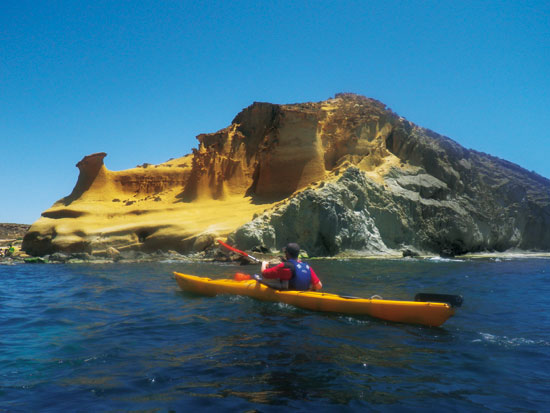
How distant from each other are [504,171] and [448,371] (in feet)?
117

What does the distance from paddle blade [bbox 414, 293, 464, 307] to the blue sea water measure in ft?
1.29

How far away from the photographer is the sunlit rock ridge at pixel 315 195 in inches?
936

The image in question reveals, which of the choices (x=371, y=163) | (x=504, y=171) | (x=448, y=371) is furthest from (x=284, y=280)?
(x=504, y=171)

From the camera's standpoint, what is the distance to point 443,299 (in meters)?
6.07

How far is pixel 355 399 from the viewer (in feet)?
11.3

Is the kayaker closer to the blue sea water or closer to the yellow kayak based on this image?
the yellow kayak

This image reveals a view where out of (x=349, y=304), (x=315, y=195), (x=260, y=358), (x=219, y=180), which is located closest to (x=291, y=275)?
(x=349, y=304)

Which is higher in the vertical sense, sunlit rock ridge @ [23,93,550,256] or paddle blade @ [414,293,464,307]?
sunlit rock ridge @ [23,93,550,256]

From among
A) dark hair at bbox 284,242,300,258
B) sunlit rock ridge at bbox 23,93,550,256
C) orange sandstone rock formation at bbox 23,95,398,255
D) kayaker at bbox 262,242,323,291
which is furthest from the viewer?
orange sandstone rock formation at bbox 23,95,398,255

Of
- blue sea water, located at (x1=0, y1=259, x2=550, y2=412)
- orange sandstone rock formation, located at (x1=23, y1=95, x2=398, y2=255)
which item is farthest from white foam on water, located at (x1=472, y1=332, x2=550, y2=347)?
orange sandstone rock formation, located at (x1=23, y1=95, x2=398, y2=255)

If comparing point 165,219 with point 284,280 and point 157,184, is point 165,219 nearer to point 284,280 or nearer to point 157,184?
point 157,184

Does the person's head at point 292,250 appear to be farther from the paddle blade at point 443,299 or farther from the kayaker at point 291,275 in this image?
the paddle blade at point 443,299

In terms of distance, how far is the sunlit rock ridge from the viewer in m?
23.8

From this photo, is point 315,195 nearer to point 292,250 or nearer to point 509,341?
point 292,250
